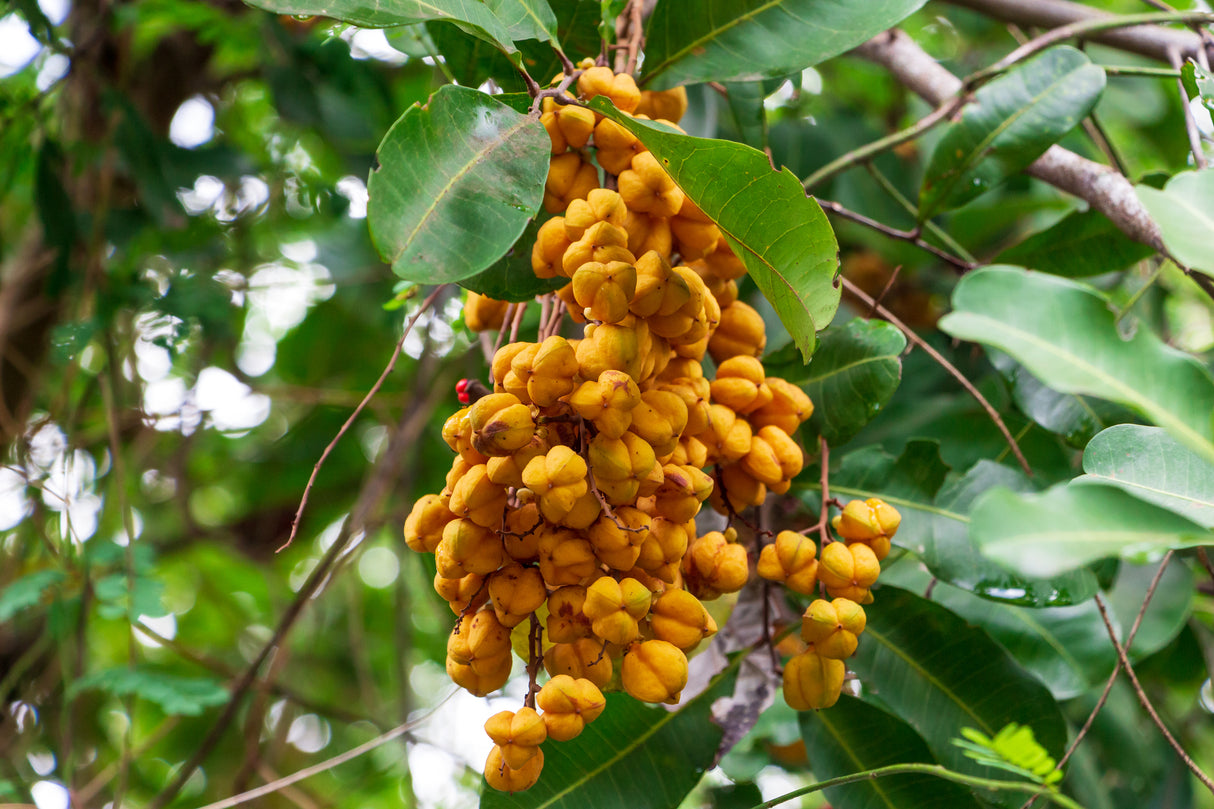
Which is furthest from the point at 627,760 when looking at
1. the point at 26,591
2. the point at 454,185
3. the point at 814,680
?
the point at 26,591

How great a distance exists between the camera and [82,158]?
6.29 feet

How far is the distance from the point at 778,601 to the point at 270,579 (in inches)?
67.0

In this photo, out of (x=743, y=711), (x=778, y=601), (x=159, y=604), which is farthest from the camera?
(x=159, y=604)

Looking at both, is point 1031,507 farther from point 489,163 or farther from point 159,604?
point 159,604

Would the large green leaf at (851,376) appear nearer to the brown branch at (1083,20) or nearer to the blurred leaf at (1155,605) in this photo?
the blurred leaf at (1155,605)

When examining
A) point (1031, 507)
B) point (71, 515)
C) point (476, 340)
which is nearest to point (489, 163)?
point (1031, 507)

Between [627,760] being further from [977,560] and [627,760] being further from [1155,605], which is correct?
[1155,605]

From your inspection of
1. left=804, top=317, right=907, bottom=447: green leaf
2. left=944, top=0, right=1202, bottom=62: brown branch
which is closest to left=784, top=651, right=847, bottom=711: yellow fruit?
left=804, top=317, right=907, bottom=447: green leaf

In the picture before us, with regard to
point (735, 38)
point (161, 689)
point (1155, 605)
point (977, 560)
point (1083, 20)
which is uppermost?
point (735, 38)

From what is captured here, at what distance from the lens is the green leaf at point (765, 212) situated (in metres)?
0.78

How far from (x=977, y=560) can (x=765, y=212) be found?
0.49 m

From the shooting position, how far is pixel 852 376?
104 centimetres

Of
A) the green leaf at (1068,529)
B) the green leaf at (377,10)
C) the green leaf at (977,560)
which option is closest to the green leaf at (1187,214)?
the green leaf at (1068,529)

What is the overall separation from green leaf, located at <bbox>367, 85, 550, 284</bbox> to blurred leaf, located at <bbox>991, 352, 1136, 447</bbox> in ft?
2.54
